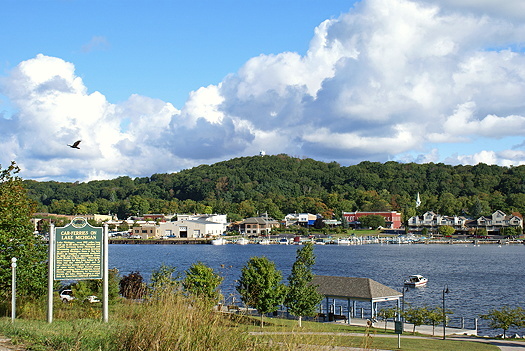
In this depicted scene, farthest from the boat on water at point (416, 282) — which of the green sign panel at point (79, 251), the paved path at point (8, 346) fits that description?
the paved path at point (8, 346)

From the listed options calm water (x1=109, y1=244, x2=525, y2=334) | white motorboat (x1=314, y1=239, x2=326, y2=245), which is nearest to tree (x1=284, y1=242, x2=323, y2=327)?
calm water (x1=109, y1=244, x2=525, y2=334)

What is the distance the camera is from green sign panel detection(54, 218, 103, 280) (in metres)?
16.9

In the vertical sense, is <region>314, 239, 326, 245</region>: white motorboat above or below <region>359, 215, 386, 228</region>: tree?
below

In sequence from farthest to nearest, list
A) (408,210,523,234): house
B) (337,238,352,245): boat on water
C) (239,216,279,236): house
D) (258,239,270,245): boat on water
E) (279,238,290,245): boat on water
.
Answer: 1. (239,216,279,236): house
2. (408,210,523,234): house
3. (258,239,270,245): boat on water
4. (279,238,290,245): boat on water
5. (337,238,352,245): boat on water

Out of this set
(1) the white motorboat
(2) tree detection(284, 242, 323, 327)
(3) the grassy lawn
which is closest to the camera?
(3) the grassy lawn

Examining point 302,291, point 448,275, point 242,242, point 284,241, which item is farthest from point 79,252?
point 284,241

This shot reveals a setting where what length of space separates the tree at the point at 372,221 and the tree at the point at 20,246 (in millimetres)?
162063

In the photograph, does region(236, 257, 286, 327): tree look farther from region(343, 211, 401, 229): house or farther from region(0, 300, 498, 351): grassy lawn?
region(343, 211, 401, 229): house

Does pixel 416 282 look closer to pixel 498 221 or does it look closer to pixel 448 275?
pixel 448 275

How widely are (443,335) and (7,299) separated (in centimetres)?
2252

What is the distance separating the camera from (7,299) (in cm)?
2058

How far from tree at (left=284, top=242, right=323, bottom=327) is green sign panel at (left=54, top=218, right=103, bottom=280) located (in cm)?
1884

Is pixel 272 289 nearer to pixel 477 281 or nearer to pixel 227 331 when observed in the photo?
pixel 227 331

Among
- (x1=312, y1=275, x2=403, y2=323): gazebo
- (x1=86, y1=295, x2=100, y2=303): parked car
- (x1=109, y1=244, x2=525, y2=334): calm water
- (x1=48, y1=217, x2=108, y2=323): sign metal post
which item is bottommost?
(x1=109, y1=244, x2=525, y2=334): calm water
